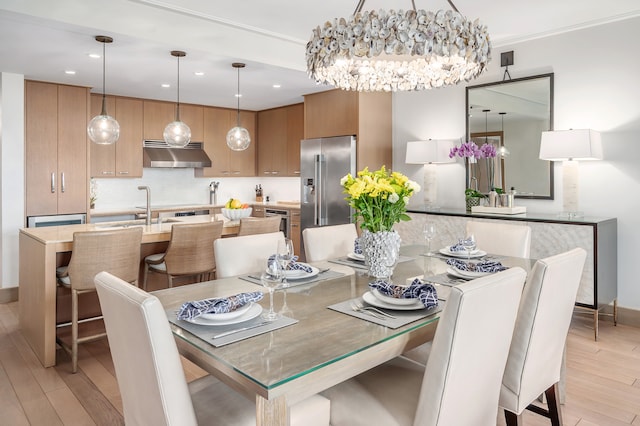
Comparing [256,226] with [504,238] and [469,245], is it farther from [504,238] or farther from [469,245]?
[504,238]

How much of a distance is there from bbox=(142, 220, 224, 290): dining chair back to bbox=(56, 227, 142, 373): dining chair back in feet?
0.92

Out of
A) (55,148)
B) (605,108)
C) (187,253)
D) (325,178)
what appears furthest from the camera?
(325,178)

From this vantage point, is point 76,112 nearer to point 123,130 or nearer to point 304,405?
point 123,130

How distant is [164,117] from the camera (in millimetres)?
6188

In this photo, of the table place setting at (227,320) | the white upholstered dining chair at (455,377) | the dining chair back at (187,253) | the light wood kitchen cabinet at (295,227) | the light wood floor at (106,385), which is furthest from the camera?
the light wood kitchen cabinet at (295,227)

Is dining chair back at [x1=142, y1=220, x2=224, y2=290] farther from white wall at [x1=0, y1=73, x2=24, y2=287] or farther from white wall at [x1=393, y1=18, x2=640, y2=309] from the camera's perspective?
white wall at [x1=393, y1=18, x2=640, y2=309]

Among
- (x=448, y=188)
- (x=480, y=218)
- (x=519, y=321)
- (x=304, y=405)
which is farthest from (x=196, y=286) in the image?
(x=448, y=188)

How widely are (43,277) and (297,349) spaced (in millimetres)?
2466

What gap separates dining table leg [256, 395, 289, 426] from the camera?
1.13 meters

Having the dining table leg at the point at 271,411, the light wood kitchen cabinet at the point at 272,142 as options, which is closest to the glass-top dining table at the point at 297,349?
the dining table leg at the point at 271,411

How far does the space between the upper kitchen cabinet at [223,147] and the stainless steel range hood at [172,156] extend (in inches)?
6.1

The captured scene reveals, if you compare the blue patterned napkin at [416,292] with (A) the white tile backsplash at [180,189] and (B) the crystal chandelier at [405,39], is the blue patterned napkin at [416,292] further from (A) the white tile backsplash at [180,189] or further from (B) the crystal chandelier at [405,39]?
(A) the white tile backsplash at [180,189]

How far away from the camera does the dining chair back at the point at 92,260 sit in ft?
9.30

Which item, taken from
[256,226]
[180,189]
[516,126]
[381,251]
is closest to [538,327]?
[381,251]
